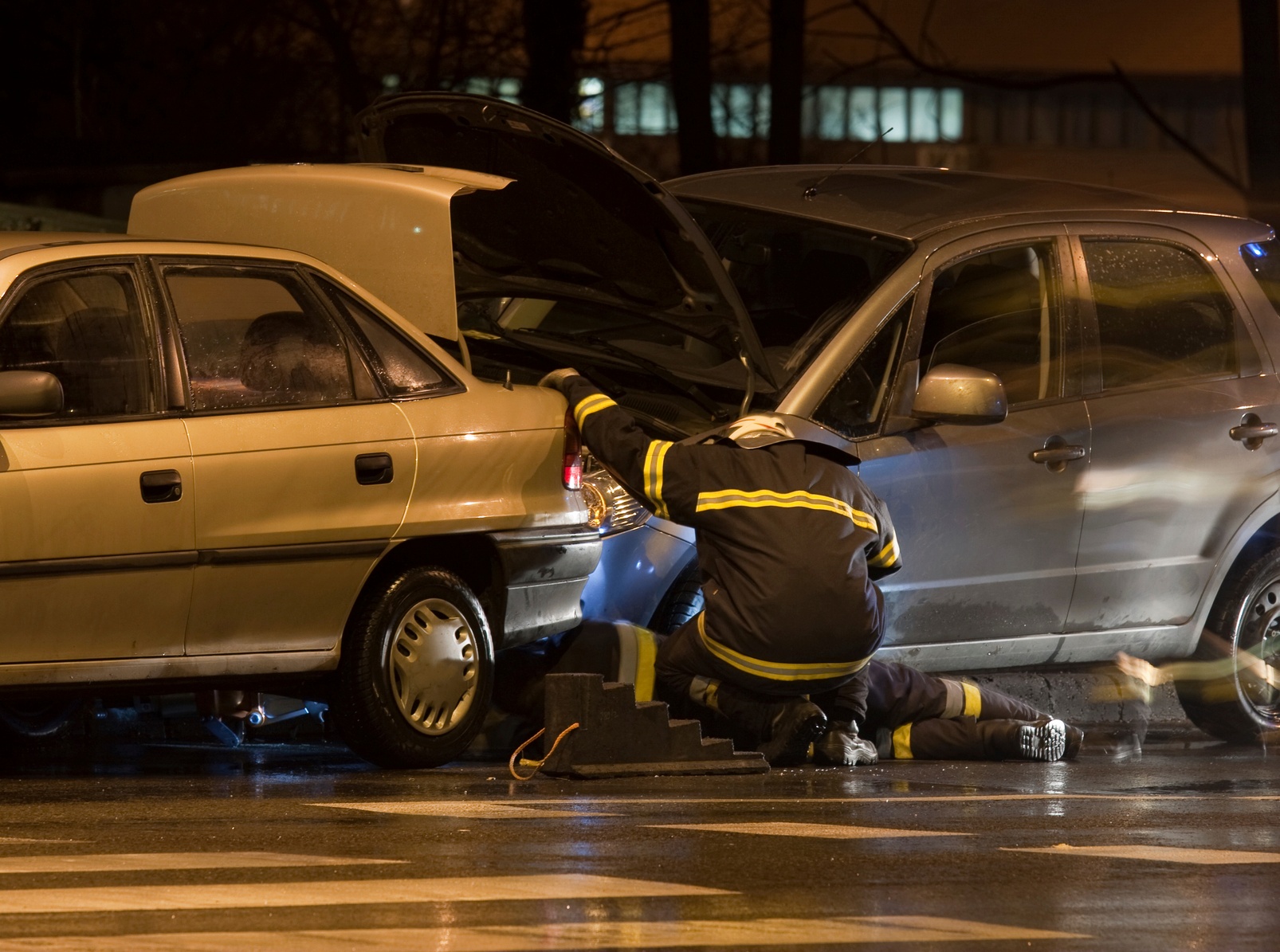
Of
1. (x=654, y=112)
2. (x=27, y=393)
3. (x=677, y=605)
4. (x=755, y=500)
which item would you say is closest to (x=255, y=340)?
(x=27, y=393)

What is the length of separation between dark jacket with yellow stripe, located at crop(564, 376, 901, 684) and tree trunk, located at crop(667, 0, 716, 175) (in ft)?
38.9

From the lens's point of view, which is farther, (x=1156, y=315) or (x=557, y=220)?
(x=1156, y=315)

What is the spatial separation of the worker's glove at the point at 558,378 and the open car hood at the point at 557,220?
0.46 metres

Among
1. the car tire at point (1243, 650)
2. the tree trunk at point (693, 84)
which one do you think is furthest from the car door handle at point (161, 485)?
the tree trunk at point (693, 84)

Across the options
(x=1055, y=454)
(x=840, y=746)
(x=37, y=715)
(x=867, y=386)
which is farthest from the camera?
(x=1055, y=454)

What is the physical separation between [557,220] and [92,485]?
236 centimetres

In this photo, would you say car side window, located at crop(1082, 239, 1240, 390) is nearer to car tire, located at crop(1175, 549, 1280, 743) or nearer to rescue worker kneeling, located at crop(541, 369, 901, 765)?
car tire, located at crop(1175, 549, 1280, 743)

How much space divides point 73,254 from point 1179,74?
194 ft

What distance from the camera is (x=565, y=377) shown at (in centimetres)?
727

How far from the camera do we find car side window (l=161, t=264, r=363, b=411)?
6422 millimetres

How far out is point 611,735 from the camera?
22.4 feet

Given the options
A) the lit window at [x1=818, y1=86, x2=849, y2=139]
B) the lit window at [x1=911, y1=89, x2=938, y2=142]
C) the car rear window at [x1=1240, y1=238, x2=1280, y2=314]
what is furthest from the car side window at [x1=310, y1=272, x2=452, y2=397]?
the lit window at [x1=911, y1=89, x2=938, y2=142]

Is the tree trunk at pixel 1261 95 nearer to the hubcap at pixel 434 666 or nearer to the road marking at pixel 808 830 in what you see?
the hubcap at pixel 434 666

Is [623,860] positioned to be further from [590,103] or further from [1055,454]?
[590,103]
